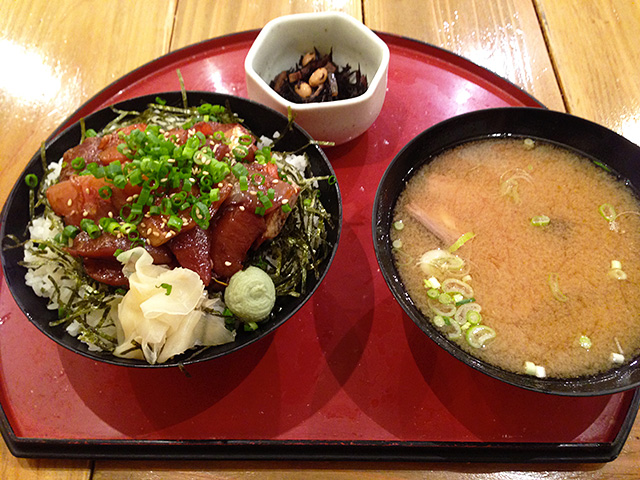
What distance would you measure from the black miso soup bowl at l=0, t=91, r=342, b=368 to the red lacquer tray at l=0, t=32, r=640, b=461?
0.73 feet

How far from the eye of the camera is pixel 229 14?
2629mm

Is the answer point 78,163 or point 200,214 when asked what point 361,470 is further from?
point 78,163

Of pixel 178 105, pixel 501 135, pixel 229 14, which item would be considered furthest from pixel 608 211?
pixel 229 14

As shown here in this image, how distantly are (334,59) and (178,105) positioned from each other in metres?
0.80

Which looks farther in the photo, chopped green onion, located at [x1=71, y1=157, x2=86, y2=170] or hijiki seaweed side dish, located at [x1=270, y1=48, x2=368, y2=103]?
hijiki seaweed side dish, located at [x1=270, y1=48, x2=368, y2=103]

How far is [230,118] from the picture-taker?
195 cm

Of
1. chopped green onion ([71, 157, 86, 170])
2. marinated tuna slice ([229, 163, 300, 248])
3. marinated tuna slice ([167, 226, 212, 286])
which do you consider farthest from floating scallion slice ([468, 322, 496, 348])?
chopped green onion ([71, 157, 86, 170])

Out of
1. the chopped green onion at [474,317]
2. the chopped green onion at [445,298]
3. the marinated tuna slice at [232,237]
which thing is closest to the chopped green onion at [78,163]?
the marinated tuna slice at [232,237]

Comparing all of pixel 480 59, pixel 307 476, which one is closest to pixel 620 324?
pixel 307 476

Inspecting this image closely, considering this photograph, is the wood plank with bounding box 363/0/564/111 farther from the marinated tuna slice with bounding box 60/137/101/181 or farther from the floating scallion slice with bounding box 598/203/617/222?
the marinated tuna slice with bounding box 60/137/101/181

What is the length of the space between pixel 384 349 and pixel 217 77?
167cm

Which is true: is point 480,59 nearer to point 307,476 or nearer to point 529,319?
point 529,319

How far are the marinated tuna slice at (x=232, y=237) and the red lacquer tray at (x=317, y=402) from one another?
1.28 feet

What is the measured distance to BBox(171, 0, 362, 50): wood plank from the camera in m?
2.58
